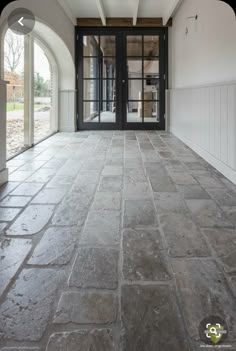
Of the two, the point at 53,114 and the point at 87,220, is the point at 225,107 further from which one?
the point at 53,114

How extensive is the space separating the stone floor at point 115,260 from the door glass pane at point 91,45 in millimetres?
5023

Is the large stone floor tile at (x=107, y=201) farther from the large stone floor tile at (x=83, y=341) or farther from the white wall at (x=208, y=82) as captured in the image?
the large stone floor tile at (x=83, y=341)

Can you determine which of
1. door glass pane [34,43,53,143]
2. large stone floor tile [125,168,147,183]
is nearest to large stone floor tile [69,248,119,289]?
large stone floor tile [125,168,147,183]

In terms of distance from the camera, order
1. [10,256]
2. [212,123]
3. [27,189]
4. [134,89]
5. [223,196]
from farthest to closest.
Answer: [134,89] → [212,123] → [27,189] → [223,196] → [10,256]

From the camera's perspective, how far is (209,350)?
105cm

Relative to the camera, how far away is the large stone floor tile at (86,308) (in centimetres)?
A: 119

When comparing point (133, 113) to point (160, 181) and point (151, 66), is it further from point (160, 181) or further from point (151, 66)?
point (160, 181)

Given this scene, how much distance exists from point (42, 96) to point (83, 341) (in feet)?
19.7

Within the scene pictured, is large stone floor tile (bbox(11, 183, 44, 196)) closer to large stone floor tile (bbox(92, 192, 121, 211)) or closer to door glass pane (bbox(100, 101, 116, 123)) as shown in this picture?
large stone floor tile (bbox(92, 192, 121, 211))

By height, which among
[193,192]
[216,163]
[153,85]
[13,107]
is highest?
[153,85]

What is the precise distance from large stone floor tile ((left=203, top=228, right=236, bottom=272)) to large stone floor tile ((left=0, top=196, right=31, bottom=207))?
4.38 ft

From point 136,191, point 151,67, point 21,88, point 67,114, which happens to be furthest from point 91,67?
point 136,191

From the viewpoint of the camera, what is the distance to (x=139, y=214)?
7.59ft

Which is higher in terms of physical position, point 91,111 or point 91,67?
point 91,67
